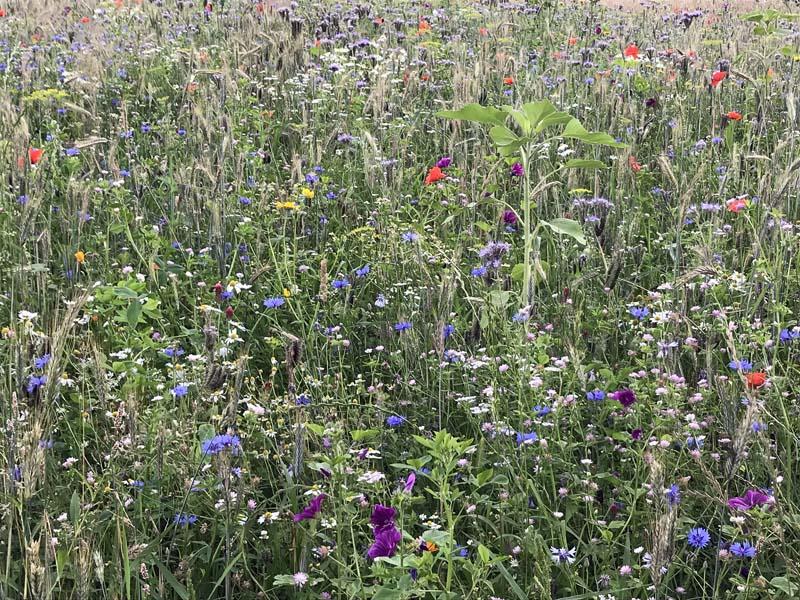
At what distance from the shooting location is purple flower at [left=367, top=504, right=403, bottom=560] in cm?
158

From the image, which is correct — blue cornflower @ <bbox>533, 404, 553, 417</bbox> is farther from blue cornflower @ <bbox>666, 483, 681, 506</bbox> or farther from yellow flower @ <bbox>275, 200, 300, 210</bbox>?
yellow flower @ <bbox>275, 200, 300, 210</bbox>

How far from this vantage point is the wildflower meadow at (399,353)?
1701 millimetres

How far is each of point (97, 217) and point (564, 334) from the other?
6.53ft

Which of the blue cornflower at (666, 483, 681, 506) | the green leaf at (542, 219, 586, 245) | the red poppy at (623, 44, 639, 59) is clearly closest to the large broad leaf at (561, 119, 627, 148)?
the green leaf at (542, 219, 586, 245)

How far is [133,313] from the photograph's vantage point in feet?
8.07

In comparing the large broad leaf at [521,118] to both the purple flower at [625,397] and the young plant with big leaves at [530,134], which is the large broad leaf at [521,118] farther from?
the purple flower at [625,397]

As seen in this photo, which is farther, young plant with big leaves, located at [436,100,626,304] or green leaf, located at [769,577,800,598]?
young plant with big leaves, located at [436,100,626,304]

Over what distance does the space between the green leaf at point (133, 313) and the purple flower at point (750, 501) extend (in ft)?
5.41

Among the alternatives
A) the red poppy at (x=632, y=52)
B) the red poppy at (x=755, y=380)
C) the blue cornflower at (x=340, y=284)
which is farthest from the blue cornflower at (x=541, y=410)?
the red poppy at (x=632, y=52)

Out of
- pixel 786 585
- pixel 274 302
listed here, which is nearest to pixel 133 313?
pixel 274 302

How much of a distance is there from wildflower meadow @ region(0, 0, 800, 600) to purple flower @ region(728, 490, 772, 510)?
0.04ft

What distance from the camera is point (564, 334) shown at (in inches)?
94.7

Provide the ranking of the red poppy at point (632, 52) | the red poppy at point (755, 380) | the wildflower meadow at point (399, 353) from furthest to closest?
the red poppy at point (632, 52) < the red poppy at point (755, 380) < the wildflower meadow at point (399, 353)

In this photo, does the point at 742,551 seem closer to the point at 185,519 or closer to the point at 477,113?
the point at 185,519
